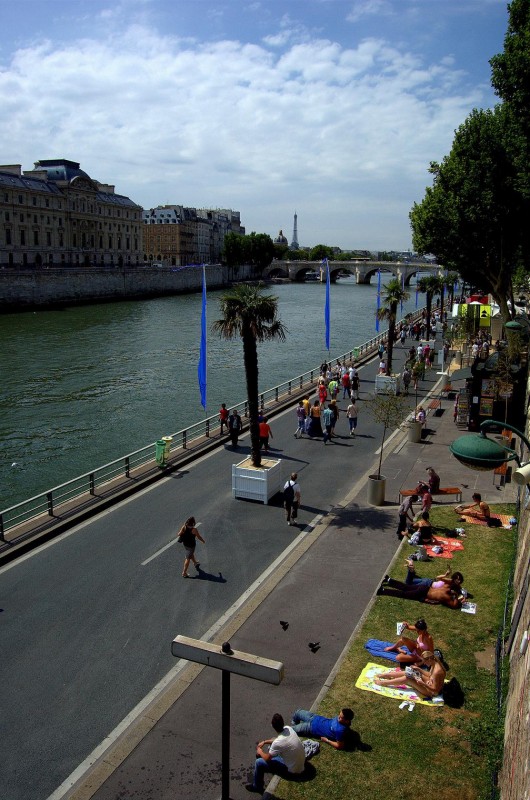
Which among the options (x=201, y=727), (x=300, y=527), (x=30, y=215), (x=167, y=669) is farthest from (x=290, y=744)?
(x=30, y=215)

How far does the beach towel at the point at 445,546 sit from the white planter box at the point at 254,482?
431cm

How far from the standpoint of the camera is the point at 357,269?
153625mm

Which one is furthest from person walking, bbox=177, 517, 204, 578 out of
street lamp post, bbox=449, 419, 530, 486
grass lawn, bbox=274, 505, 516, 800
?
street lamp post, bbox=449, 419, 530, 486

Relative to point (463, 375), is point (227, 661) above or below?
above

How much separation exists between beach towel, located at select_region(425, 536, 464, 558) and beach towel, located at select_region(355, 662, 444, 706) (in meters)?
4.02

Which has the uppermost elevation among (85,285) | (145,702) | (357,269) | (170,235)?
(170,235)

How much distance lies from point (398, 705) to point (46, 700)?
4.55 m

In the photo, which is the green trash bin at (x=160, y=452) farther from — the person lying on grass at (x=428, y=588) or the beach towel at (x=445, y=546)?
the person lying on grass at (x=428, y=588)

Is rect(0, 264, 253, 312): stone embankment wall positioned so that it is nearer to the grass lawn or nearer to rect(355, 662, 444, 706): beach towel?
the grass lawn

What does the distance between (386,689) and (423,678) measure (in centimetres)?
50

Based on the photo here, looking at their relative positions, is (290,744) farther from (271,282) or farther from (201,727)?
(271,282)

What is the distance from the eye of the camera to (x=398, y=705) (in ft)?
27.0

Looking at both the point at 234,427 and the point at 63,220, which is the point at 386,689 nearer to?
the point at 234,427

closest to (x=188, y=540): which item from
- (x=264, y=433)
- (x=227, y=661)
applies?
(x=227, y=661)
